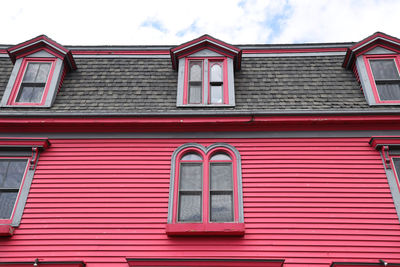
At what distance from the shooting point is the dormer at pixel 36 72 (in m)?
9.75

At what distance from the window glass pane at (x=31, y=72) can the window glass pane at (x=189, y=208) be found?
555 cm

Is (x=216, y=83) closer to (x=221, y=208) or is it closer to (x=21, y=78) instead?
(x=221, y=208)

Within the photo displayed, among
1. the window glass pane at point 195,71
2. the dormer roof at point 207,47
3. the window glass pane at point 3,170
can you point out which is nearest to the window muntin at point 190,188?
the window glass pane at point 195,71

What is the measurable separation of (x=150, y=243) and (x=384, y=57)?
8049 millimetres

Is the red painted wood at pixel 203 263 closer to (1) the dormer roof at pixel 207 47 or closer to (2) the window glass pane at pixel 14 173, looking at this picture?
(2) the window glass pane at pixel 14 173

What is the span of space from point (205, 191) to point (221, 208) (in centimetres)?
51

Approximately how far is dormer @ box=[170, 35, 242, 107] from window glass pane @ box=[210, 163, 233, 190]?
1.76m

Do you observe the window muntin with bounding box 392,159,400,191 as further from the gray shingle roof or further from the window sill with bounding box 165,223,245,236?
the window sill with bounding box 165,223,245,236

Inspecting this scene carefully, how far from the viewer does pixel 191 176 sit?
335 inches

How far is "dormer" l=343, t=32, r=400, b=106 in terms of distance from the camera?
9609 mm

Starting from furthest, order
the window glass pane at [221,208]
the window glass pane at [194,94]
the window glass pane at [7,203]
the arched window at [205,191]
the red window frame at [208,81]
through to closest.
Result: the window glass pane at [194,94] < the red window frame at [208,81] < the window glass pane at [7,203] < the window glass pane at [221,208] < the arched window at [205,191]

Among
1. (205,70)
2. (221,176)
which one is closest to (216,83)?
(205,70)

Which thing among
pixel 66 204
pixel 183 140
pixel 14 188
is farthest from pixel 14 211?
pixel 183 140

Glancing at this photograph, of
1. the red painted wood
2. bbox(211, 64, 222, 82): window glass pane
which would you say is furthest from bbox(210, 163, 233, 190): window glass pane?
bbox(211, 64, 222, 82): window glass pane
